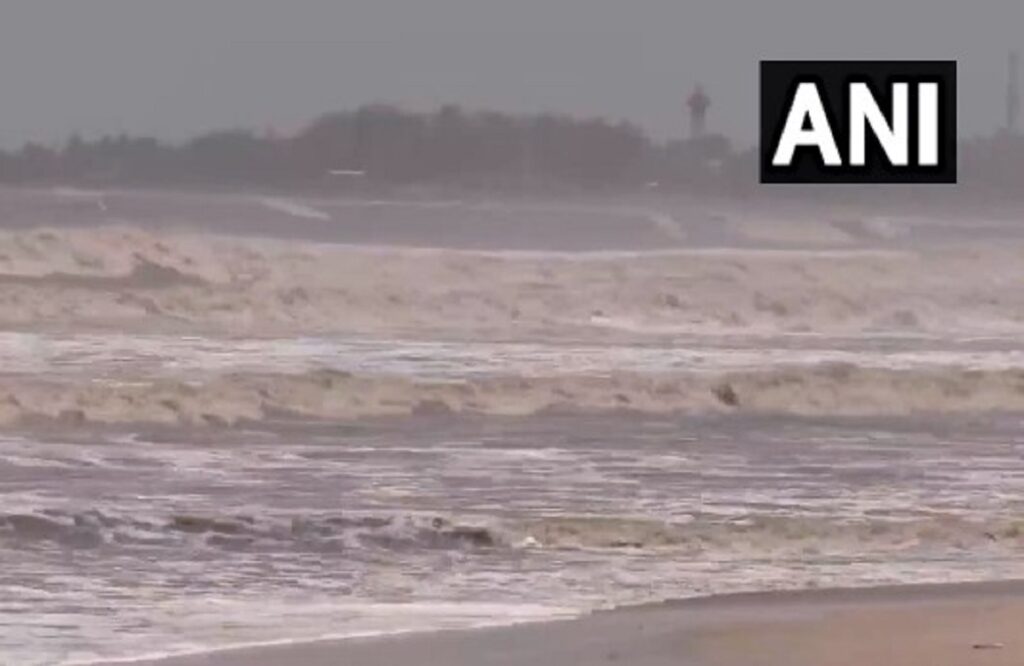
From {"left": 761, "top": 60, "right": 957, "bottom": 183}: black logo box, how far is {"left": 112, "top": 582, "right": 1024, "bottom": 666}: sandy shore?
699cm

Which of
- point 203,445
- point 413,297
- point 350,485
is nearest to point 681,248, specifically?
point 413,297

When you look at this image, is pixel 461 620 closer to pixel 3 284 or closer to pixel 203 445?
pixel 203 445

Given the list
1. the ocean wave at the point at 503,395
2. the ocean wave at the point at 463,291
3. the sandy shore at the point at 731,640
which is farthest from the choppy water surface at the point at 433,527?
→ the ocean wave at the point at 463,291

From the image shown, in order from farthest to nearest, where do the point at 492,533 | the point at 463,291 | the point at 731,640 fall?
the point at 463,291 → the point at 492,533 → the point at 731,640

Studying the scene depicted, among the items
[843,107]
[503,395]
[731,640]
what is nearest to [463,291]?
[503,395]

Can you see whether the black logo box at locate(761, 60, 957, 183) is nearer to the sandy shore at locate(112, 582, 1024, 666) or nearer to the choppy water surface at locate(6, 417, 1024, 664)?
the choppy water surface at locate(6, 417, 1024, 664)

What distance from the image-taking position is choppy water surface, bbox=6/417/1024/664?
32.9 feet

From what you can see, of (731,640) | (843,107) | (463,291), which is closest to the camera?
(731,640)

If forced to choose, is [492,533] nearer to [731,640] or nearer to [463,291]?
[731,640]

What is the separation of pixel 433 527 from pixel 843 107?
5.97 meters

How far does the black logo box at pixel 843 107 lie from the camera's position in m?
17.1

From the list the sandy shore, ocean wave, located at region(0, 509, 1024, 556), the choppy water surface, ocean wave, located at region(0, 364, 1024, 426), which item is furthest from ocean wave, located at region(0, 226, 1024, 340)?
the sandy shore

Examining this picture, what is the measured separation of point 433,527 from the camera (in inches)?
501

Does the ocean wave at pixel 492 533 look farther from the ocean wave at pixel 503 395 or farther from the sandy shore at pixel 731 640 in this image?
the ocean wave at pixel 503 395
